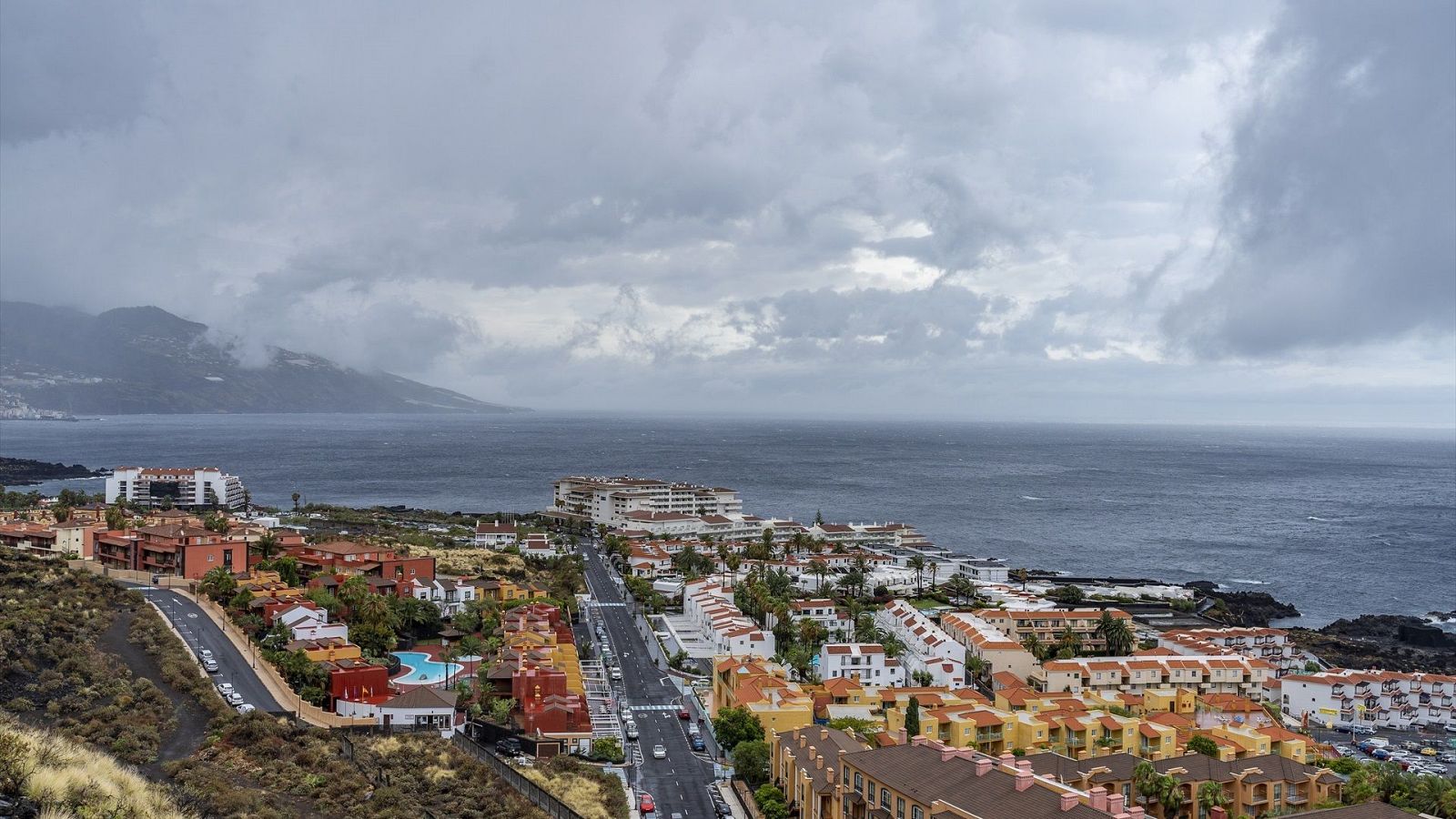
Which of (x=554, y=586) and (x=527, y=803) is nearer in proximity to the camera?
(x=527, y=803)

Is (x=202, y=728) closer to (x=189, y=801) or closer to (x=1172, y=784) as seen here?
(x=189, y=801)

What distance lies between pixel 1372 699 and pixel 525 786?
39389mm

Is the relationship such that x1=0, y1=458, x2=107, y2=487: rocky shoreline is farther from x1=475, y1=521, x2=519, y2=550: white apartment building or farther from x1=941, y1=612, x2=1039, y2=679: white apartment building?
x1=941, y1=612, x2=1039, y2=679: white apartment building

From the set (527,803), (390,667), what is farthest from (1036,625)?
(527,803)

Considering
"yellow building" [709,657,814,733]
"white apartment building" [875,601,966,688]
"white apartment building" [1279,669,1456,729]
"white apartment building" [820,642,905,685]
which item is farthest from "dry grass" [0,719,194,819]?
"white apartment building" [1279,669,1456,729]

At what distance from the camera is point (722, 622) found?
51.4 metres

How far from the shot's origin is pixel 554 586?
58.6 meters

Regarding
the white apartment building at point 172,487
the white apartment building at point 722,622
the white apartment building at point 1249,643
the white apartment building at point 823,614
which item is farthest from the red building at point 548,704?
the white apartment building at point 172,487

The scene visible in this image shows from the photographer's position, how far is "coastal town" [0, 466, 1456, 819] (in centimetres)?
2972

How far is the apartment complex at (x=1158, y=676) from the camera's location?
4619cm

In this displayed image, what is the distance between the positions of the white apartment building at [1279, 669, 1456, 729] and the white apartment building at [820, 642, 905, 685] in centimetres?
1798

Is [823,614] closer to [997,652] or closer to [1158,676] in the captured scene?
[997,652]

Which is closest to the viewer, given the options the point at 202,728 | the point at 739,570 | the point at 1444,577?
the point at 202,728

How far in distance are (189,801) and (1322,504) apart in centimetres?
14224
